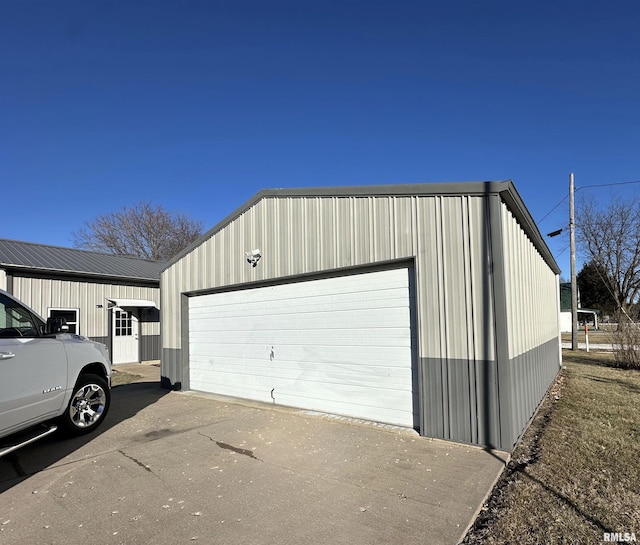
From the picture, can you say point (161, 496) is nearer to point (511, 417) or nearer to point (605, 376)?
point (511, 417)

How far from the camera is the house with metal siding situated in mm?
13039

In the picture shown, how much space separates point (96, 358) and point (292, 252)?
342cm

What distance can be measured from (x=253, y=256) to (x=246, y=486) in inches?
183

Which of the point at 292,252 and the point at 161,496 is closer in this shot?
the point at 161,496

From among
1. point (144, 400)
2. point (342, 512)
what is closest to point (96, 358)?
point (144, 400)

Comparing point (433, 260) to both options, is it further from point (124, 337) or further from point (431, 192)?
point (124, 337)

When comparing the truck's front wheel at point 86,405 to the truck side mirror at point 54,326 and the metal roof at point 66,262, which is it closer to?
the truck side mirror at point 54,326

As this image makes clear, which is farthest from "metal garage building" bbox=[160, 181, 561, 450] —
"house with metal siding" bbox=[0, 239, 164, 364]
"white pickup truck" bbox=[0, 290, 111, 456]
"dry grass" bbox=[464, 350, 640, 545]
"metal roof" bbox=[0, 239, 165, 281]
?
"house with metal siding" bbox=[0, 239, 164, 364]

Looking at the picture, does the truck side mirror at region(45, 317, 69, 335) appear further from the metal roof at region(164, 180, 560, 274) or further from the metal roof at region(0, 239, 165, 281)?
the metal roof at region(0, 239, 165, 281)

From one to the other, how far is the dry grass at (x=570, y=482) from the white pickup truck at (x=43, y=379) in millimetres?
4471

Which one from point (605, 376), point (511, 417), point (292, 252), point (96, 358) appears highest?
point (292, 252)

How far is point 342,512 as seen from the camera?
3.49 meters

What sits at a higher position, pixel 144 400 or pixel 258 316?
pixel 258 316

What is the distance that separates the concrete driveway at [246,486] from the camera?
3.21 m
